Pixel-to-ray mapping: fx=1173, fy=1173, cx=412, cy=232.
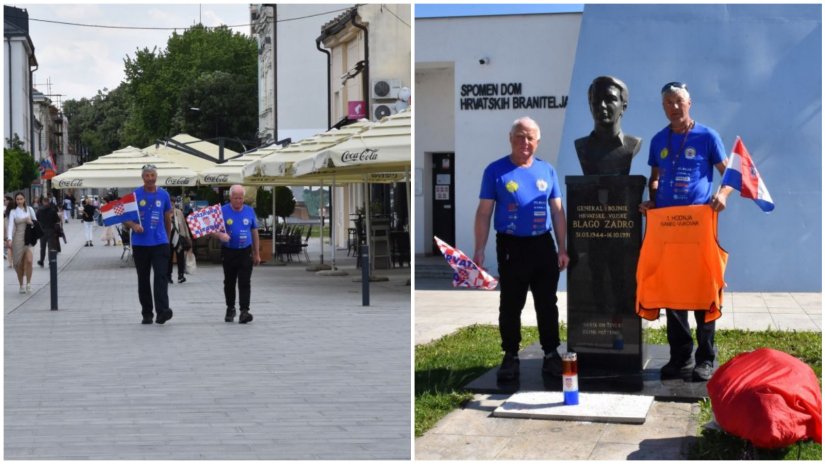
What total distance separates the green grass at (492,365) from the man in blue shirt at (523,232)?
1.78 ft

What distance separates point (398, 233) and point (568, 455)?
52.6 ft

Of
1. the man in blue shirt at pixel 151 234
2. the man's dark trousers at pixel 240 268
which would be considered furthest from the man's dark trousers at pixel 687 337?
the man in blue shirt at pixel 151 234

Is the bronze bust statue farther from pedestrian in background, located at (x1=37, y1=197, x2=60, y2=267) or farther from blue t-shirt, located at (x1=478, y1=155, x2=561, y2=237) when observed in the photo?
pedestrian in background, located at (x1=37, y1=197, x2=60, y2=267)

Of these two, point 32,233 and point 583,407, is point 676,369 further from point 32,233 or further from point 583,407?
point 32,233

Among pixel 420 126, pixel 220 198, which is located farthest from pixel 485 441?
pixel 220 198

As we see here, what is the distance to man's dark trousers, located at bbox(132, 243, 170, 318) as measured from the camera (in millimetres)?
12461

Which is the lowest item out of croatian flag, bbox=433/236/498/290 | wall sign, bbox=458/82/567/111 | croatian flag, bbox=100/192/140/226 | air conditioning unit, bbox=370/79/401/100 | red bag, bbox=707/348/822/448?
red bag, bbox=707/348/822/448

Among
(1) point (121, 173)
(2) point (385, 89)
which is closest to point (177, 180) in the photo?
(1) point (121, 173)

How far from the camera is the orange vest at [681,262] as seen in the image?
7.17 meters

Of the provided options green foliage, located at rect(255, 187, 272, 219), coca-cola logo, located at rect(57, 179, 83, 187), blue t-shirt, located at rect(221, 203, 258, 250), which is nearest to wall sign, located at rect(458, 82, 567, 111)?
blue t-shirt, located at rect(221, 203, 258, 250)

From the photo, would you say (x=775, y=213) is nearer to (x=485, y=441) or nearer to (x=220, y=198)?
(x=485, y=441)

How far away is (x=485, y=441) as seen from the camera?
6.11 meters

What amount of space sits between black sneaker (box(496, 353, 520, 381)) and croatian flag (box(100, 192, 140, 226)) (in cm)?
589

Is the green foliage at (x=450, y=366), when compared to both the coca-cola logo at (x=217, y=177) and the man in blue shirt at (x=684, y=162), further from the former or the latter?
the coca-cola logo at (x=217, y=177)
